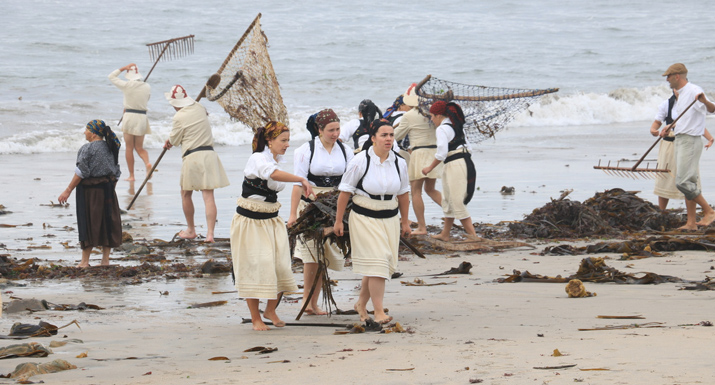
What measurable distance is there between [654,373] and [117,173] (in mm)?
6031

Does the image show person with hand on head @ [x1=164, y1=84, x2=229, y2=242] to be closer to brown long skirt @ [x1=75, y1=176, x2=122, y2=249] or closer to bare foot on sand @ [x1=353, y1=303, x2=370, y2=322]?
brown long skirt @ [x1=75, y1=176, x2=122, y2=249]

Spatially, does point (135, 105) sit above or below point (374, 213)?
above

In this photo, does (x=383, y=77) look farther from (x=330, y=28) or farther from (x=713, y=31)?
(x=713, y=31)

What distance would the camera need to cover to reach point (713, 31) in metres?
50.3

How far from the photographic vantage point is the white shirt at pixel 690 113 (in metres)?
10.5

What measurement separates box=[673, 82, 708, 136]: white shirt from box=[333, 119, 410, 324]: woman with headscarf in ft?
18.4

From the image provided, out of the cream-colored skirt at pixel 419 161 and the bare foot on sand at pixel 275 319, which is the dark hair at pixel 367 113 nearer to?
the cream-colored skirt at pixel 419 161

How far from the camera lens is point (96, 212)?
8672 mm

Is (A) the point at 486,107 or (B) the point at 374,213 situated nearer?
(B) the point at 374,213

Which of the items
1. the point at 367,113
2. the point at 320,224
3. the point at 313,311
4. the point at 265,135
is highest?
the point at 367,113

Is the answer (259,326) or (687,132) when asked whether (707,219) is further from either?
(259,326)

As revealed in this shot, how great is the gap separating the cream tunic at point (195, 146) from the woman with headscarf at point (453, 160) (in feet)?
8.63

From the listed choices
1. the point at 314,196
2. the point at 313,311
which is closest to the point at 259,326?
the point at 313,311

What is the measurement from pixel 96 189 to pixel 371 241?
3.67 m
